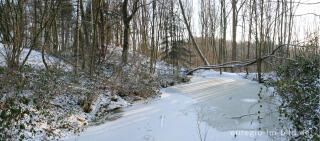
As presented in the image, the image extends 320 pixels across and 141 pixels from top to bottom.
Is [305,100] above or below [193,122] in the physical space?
above

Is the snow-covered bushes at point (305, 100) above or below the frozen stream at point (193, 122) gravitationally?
above

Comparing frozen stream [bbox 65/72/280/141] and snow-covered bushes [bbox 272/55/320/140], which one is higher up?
snow-covered bushes [bbox 272/55/320/140]

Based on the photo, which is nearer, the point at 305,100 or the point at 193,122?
the point at 305,100

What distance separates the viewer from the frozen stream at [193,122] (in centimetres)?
374

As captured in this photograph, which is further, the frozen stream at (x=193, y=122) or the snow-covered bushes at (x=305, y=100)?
the frozen stream at (x=193, y=122)

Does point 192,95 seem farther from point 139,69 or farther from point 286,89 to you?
point 286,89

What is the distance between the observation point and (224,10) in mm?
16062

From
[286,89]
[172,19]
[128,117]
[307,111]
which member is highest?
[172,19]

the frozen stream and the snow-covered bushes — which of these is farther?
the frozen stream

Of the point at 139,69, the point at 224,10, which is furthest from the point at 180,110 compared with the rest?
the point at 224,10

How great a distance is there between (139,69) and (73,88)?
2550 mm

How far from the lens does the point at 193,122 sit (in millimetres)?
4426

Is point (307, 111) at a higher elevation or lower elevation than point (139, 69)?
lower

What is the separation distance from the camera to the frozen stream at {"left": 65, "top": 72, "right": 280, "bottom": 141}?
12.3 feet
